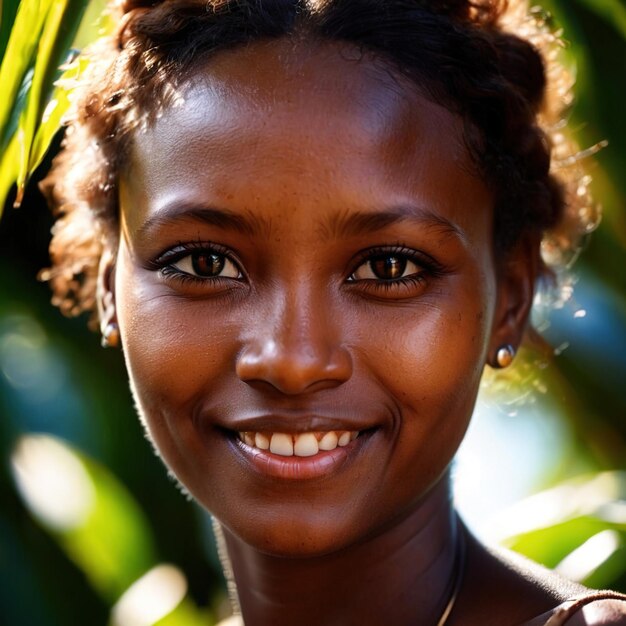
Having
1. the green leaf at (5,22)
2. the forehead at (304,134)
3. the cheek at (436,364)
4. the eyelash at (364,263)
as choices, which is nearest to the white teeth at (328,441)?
the cheek at (436,364)

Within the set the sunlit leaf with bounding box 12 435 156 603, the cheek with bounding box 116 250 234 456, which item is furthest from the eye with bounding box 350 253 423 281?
the sunlit leaf with bounding box 12 435 156 603

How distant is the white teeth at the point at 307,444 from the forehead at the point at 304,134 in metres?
0.35

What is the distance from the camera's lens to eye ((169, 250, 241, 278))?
6.34 ft

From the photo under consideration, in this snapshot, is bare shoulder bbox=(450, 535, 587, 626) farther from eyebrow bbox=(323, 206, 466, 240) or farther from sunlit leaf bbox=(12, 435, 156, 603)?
sunlit leaf bbox=(12, 435, 156, 603)

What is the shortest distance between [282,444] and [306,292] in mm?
236

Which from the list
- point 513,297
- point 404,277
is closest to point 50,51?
point 404,277

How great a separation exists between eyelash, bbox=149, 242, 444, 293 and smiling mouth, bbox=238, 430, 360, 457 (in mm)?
232

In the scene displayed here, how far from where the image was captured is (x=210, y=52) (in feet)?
6.48

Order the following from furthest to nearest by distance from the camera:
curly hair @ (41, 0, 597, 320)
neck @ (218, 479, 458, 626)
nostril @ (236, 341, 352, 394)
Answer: neck @ (218, 479, 458, 626) → curly hair @ (41, 0, 597, 320) → nostril @ (236, 341, 352, 394)

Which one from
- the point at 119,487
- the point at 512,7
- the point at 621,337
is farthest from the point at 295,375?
the point at 119,487

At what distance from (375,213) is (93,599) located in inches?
64.0

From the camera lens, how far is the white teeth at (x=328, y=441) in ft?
6.09

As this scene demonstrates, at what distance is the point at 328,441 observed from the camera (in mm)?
1859

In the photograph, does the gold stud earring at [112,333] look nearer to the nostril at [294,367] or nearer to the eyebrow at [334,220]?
the eyebrow at [334,220]
